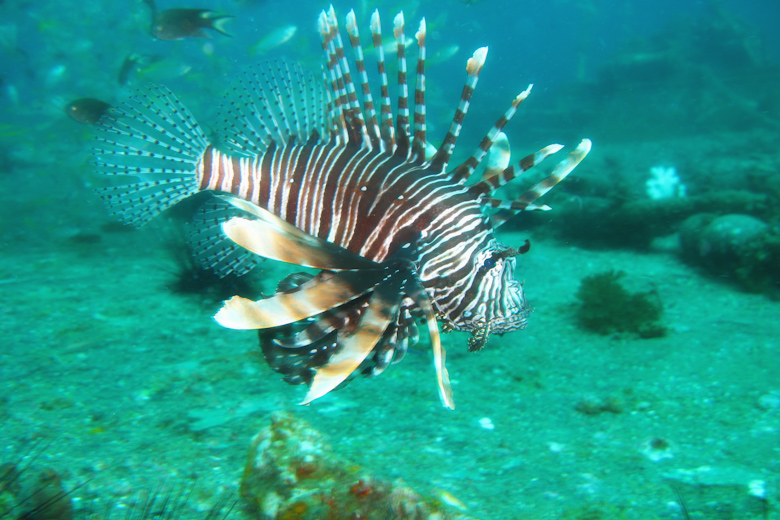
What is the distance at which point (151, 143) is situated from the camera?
328 centimetres

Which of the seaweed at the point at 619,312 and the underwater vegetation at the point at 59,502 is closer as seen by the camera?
the underwater vegetation at the point at 59,502

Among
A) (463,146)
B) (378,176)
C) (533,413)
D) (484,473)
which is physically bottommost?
(484,473)

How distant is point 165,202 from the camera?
3.32 metres

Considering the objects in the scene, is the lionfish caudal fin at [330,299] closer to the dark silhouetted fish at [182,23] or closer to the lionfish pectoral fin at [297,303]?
the lionfish pectoral fin at [297,303]

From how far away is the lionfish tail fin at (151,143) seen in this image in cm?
323

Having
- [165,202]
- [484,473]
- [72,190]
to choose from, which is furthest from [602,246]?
[72,190]

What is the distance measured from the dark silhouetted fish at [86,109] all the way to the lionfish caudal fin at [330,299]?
6425 millimetres

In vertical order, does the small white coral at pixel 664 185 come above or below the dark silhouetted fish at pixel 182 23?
above

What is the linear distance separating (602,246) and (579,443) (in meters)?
5.63

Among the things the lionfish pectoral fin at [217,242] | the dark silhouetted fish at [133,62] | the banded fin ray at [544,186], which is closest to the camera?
the banded fin ray at [544,186]

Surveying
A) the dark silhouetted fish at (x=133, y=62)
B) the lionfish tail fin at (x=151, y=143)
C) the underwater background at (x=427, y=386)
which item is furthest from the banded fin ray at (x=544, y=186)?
the dark silhouetted fish at (x=133, y=62)

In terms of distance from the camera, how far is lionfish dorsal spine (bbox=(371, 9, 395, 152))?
252 cm

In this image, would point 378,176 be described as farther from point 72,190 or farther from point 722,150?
point 722,150

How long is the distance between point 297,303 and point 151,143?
92.1 inches
